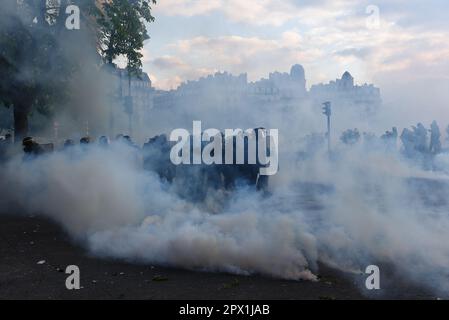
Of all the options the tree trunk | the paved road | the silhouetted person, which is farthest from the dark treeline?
the silhouetted person

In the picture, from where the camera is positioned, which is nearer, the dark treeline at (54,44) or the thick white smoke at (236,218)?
the thick white smoke at (236,218)

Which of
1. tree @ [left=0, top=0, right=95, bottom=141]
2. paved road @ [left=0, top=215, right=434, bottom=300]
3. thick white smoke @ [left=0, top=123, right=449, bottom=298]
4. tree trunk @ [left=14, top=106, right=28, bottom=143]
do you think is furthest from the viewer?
tree trunk @ [left=14, top=106, right=28, bottom=143]

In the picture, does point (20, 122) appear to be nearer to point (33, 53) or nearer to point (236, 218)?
point (33, 53)

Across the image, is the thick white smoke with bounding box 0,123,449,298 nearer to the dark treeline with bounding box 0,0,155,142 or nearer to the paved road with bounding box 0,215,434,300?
the paved road with bounding box 0,215,434,300

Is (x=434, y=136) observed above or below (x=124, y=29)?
below

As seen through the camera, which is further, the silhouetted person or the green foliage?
the silhouetted person

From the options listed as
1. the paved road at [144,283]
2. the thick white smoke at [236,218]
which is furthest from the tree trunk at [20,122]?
the paved road at [144,283]

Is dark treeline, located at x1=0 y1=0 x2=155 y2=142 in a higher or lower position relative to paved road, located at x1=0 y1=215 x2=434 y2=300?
higher

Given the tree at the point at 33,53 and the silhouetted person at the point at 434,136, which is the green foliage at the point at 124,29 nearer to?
the tree at the point at 33,53

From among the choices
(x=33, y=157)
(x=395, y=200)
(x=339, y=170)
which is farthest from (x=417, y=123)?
(x=33, y=157)

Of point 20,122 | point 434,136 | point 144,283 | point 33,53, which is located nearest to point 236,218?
point 144,283

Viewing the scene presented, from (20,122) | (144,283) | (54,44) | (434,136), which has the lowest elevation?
(144,283)

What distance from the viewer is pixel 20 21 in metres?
13.4
